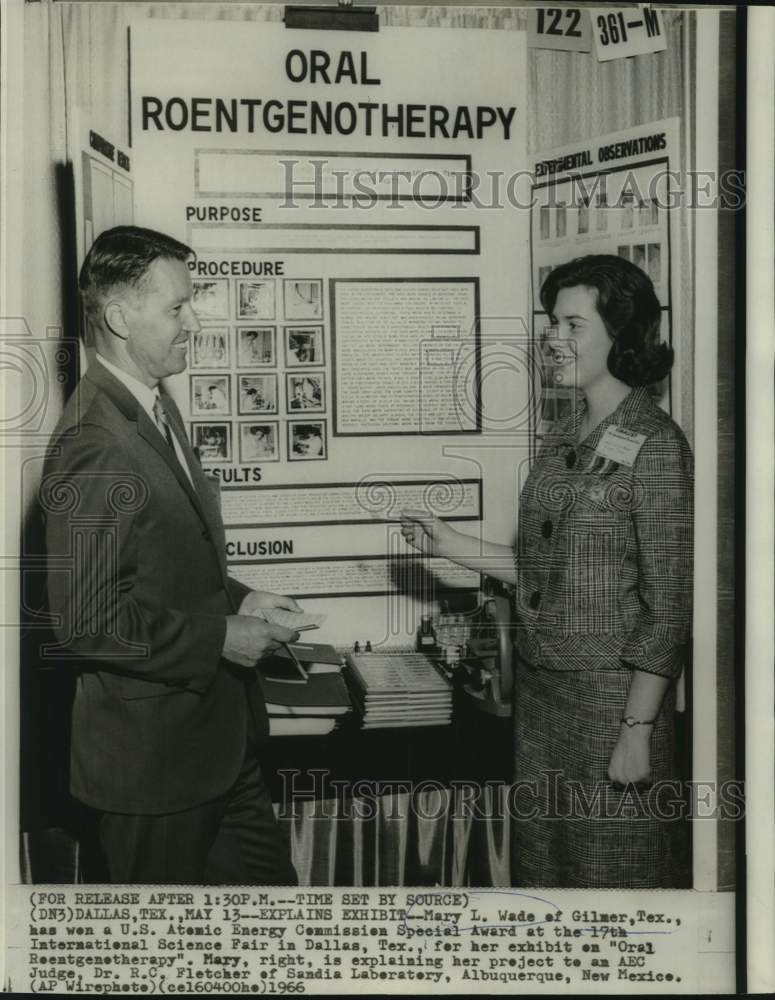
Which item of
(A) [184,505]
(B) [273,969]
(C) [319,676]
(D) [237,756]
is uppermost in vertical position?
(A) [184,505]

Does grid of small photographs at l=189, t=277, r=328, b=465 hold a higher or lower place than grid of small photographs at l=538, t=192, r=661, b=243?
lower

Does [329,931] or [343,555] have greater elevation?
[343,555]

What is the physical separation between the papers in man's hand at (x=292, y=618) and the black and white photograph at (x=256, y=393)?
464 mm

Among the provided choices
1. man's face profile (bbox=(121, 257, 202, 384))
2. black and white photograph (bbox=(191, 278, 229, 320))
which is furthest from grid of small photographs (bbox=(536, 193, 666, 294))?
man's face profile (bbox=(121, 257, 202, 384))

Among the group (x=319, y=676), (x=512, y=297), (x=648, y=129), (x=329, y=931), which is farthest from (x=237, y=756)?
(x=648, y=129)

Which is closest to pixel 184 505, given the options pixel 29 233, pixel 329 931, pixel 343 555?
pixel 343 555

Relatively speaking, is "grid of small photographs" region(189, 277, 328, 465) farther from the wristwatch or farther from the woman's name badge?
the wristwatch

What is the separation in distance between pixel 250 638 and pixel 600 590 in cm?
80

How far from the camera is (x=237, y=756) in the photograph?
7.75ft

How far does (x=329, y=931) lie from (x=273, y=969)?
0.50ft

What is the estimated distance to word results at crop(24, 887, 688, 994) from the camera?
2389mm

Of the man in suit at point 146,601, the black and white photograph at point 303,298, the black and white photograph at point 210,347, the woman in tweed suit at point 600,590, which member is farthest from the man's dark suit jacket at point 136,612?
the woman in tweed suit at point 600,590

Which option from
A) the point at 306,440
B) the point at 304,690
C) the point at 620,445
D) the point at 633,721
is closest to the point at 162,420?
the point at 306,440

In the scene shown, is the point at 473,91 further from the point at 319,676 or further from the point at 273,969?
the point at 273,969
